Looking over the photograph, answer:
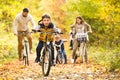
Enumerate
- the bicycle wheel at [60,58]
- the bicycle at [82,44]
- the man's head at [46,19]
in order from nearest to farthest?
the man's head at [46,19] < the bicycle at [82,44] < the bicycle wheel at [60,58]

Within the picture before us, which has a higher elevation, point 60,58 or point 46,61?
point 46,61

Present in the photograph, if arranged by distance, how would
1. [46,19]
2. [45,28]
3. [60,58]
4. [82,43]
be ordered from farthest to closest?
1. [60,58]
2. [82,43]
3. [45,28]
4. [46,19]

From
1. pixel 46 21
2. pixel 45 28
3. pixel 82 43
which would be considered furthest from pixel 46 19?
pixel 82 43

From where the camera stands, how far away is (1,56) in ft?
63.1

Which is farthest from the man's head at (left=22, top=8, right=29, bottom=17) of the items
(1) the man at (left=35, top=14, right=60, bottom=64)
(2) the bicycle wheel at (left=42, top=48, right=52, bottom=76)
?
(2) the bicycle wheel at (left=42, top=48, right=52, bottom=76)

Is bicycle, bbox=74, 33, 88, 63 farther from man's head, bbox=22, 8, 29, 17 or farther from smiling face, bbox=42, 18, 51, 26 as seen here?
smiling face, bbox=42, 18, 51, 26

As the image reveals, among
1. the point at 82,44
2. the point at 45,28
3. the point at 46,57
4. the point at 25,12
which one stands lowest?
the point at 82,44

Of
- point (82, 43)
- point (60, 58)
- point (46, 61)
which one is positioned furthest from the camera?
point (60, 58)

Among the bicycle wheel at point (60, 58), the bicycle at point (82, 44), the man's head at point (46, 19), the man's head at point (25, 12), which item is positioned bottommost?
the bicycle wheel at point (60, 58)

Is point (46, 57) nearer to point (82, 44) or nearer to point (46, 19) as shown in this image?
point (46, 19)

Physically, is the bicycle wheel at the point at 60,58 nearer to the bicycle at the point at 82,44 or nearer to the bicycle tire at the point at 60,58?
the bicycle tire at the point at 60,58

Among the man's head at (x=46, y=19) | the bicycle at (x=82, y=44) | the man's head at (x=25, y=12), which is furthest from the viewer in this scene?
the bicycle at (x=82, y=44)

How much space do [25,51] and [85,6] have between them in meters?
11.5

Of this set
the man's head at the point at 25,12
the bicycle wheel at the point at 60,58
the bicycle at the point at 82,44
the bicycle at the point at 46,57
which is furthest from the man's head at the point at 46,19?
the bicycle wheel at the point at 60,58
